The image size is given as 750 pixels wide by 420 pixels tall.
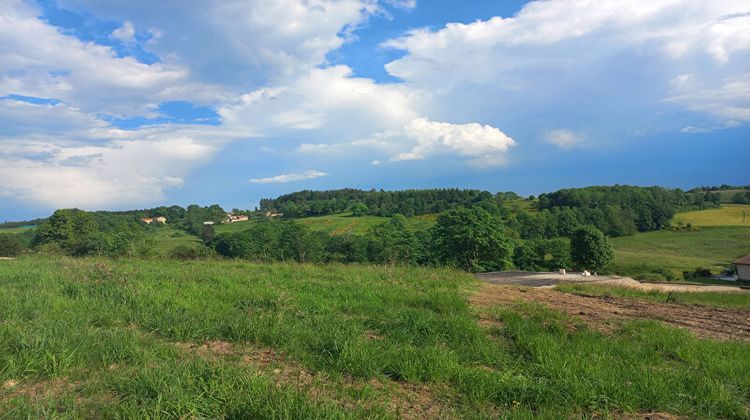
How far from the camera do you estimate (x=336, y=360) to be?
489cm

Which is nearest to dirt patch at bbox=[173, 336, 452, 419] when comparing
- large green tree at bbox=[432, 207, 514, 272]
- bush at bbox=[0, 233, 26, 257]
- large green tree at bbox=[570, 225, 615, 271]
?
large green tree at bbox=[432, 207, 514, 272]

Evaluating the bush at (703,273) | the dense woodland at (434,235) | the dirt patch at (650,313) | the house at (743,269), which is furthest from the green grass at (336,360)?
the bush at (703,273)

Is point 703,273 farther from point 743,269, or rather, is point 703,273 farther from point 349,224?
point 349,224

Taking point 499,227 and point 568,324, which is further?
point 499,227

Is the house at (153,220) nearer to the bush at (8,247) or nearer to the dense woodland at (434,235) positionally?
the dense woodland at (434,235)

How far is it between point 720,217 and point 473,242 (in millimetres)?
89748

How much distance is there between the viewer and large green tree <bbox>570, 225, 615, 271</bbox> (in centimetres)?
5194

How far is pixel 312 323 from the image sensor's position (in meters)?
6.50

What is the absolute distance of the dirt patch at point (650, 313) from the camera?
25.8 ft

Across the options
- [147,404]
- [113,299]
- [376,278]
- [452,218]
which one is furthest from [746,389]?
[452,218]

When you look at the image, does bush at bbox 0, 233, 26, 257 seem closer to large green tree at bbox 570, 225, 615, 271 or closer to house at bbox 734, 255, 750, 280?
large green tree at bbox 570, 225, 615, 271

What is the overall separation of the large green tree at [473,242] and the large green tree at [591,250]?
43.4 feet

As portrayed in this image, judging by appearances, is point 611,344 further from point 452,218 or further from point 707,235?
point 707,235

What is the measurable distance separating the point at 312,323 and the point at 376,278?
622cm
